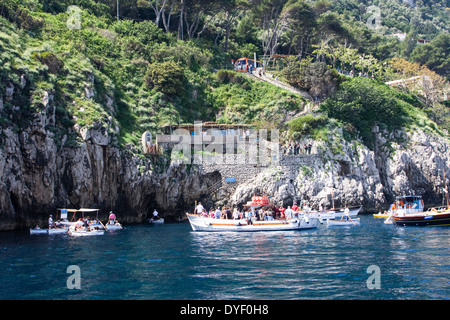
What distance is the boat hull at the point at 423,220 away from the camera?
124 feet

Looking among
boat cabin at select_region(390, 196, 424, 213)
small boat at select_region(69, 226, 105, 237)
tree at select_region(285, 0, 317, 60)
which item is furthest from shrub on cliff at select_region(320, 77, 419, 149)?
small boat at select_region(69, 226, 105, 237)

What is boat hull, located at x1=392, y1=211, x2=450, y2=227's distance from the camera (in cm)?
3769

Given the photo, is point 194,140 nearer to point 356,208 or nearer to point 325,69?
point 356,208

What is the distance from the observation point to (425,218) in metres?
38.2

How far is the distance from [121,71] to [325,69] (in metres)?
31.2

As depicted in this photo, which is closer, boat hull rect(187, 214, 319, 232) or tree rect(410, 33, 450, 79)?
boat hull rect(187, 214, 319, 232)

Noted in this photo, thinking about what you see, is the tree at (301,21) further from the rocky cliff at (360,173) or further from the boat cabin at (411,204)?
the boat cabin at (411,204)

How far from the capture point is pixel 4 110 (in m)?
35.5

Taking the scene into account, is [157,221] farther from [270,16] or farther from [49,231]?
[270,16]

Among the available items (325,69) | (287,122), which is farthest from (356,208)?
(325,69)

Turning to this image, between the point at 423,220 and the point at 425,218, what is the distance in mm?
342

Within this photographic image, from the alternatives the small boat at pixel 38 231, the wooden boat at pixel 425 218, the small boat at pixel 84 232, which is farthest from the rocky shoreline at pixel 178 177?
the wooden boat at pixel 425 218

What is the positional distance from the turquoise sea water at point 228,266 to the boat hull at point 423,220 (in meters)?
4.27

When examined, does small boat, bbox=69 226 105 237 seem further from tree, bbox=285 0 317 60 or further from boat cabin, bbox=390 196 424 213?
tree, bbox=285 0 317 60
